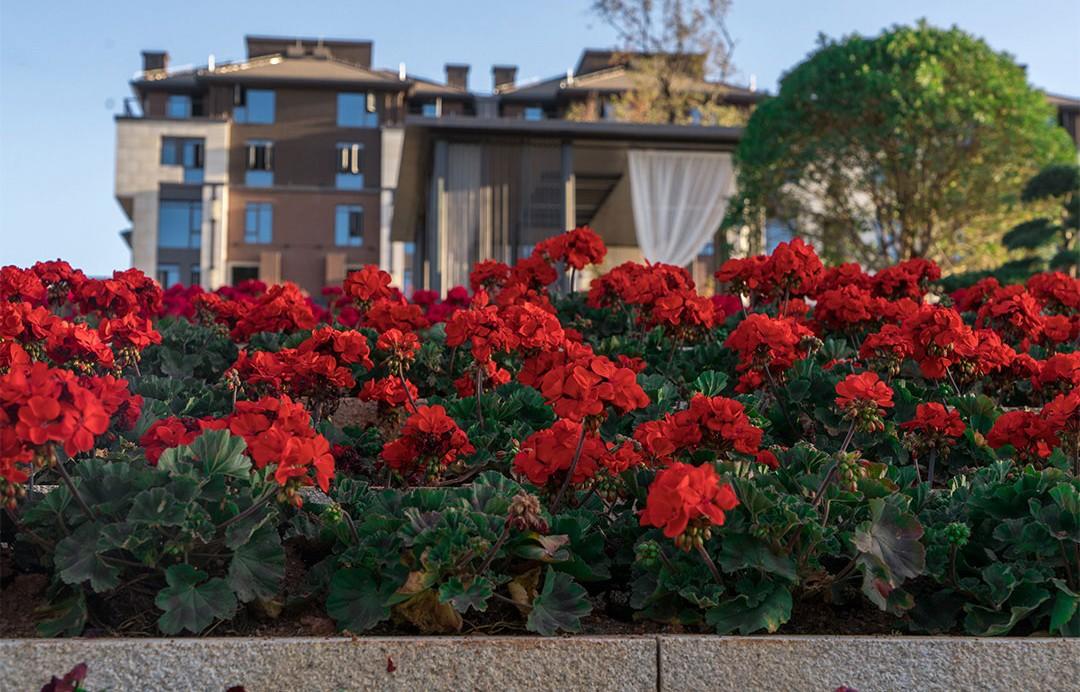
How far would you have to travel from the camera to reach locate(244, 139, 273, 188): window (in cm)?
4041

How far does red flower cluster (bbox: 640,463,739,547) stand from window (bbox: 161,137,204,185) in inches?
1590

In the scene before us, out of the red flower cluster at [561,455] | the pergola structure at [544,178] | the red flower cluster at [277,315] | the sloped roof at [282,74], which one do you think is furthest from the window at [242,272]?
the red flower cluster at [561,455]

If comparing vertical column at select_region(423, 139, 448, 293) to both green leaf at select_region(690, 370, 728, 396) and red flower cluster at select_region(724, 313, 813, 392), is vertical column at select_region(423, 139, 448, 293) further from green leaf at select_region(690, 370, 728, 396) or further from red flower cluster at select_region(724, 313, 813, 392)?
red flower cluster at select_region(724, 313, 813, 392)

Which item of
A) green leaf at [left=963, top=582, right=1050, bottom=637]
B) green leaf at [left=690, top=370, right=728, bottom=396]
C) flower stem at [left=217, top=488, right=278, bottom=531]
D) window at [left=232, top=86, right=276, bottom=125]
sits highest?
window at [left=232, top=86, right=276, bottom=125]

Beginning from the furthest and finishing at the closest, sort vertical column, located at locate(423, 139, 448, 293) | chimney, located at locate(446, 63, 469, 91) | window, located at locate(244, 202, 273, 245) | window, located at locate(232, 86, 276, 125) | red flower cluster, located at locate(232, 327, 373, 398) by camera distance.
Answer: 1. chimney, located at locate(446, 63, 469, 91)
2. window, located at locate(232, 86, 276, 125)
3. window, located at locate(244, 202, 273, 245)
4. vertical column, located at locate(423, 139, 448, 293)
5. red flower cluster, located at locate(232, 327, 373, 398)

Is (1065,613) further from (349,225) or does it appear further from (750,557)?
(349,225)

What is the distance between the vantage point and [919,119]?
1427cm

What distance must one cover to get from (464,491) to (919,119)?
42.5ft

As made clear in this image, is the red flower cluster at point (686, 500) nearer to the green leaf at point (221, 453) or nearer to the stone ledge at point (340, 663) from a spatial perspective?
the stone ledge at point (340, 663)

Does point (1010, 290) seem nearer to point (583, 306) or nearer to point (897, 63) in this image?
point (583, 306)

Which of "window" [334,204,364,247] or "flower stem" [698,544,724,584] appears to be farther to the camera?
"window" [334,204,364,247]

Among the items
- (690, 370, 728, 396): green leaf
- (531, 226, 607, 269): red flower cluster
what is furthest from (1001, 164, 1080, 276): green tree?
(690, 370, 728, 396): green leaf

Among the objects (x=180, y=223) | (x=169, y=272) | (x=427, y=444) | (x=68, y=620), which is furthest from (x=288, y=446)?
(x=180, y=223)

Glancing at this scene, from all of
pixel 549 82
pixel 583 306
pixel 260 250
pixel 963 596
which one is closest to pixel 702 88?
pixel 549 82
